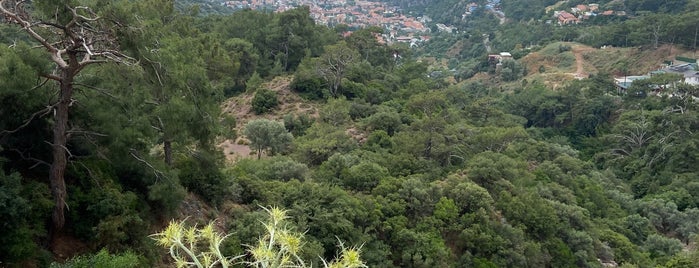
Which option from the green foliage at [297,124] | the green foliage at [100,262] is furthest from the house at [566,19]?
the green foliage at [100,262]

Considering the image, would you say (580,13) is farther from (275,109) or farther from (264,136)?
(264,136)

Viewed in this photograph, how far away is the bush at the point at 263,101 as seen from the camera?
30672mm

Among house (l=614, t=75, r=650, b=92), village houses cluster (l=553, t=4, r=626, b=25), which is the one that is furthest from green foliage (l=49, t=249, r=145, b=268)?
village houses cluster (l=553, t=4, r=626, b=25)

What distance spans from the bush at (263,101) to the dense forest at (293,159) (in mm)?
116

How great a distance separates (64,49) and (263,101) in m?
22.6

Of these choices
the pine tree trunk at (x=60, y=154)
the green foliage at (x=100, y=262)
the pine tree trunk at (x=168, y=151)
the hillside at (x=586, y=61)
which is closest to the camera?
the green foliage at (x=100, y=262)

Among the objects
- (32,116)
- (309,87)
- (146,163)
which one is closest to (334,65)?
(309,87)

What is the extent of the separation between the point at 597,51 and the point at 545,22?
25.4m

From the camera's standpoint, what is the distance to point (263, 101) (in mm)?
30781

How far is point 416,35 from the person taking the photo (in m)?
110

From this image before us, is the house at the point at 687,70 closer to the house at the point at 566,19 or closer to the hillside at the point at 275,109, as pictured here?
the house at the point at 566,19

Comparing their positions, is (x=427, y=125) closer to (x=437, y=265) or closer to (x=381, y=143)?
(x=381, y=143)

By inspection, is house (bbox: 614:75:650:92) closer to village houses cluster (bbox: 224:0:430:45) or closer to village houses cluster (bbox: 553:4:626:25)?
village houses cluster (bbox: 553:4:626:25)

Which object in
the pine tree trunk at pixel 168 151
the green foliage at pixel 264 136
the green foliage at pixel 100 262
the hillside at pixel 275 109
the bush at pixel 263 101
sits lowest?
the hillside at pixel 275 109
